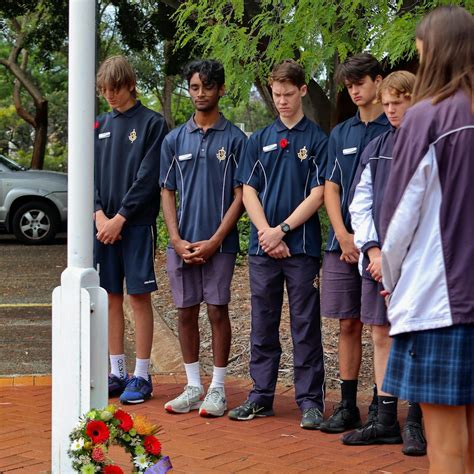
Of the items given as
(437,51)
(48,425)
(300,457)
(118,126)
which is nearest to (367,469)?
(300,457)

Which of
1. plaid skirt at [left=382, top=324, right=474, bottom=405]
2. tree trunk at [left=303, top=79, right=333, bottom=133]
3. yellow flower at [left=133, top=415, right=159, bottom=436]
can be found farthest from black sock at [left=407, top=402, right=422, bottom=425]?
tree trunk at [left=303, top=79, right=333, bottom=133]

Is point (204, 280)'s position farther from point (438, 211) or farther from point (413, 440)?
point (438, 211)

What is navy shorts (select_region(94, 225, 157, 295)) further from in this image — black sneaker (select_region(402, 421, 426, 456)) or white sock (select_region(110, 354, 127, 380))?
black sneaker (select_region(402, 421, 426, 456))

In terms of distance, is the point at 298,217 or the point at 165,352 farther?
the point at 165,352

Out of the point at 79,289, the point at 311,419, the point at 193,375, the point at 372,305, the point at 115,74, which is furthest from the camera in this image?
the point at 115,74

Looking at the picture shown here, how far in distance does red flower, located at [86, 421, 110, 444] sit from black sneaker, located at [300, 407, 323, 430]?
1905 mm

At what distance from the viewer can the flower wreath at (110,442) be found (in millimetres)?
4363

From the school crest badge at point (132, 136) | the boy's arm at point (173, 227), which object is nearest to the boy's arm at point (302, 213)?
the boy's arm at point (173, 227)

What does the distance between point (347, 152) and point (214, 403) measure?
1.73 m

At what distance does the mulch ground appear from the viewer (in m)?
7.58

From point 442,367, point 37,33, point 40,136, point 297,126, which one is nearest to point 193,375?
point 297,126

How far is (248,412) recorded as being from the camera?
20.5 ft

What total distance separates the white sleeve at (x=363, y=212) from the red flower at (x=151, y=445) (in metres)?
1.64

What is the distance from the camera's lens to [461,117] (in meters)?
3.62
